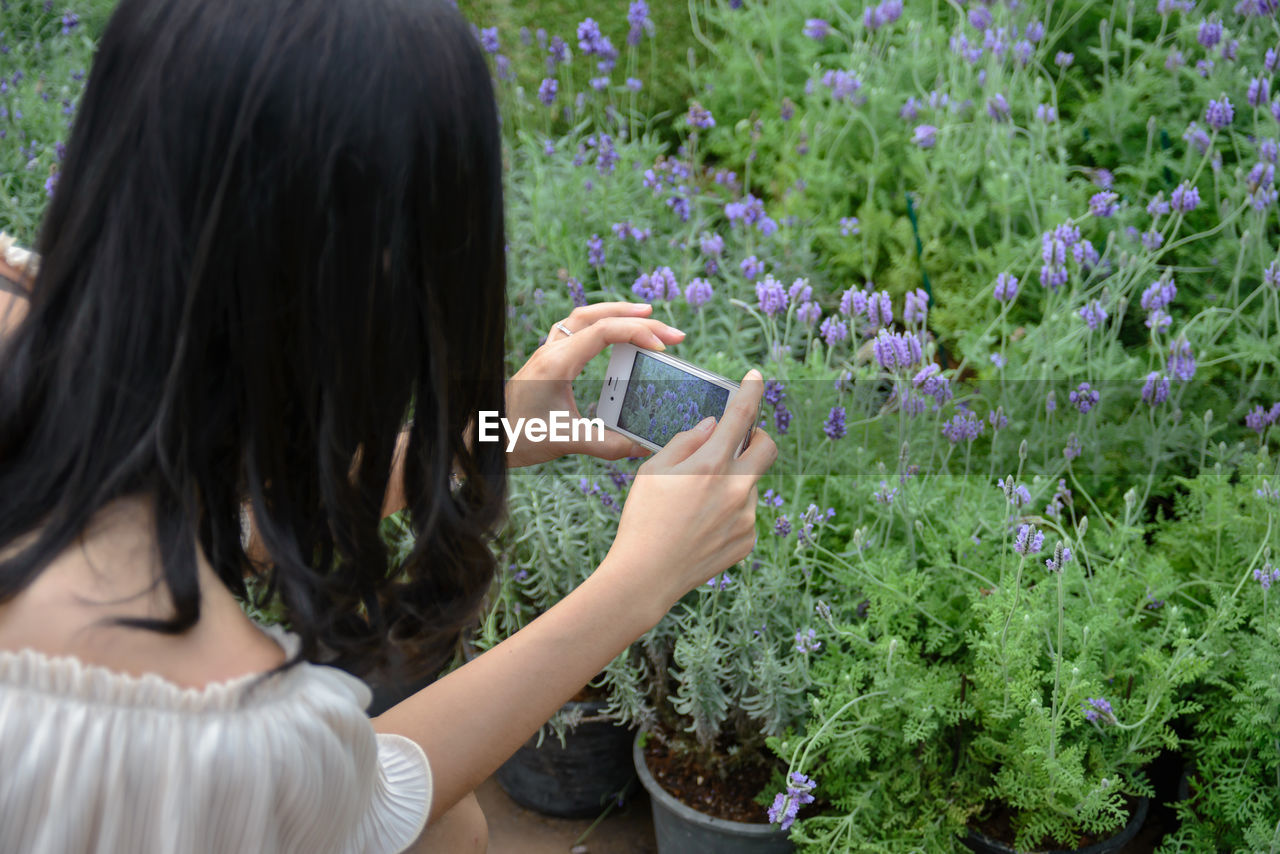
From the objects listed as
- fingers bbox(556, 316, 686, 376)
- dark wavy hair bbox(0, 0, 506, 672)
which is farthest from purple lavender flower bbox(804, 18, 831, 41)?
dark wavy hair bbox(0, 0, 506, 672)

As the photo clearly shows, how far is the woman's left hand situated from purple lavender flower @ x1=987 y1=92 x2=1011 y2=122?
1.43 m

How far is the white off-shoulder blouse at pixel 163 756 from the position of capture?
848mm

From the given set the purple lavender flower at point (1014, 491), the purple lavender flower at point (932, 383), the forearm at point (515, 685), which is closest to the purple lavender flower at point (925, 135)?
the purple lavender flower at point (932, 383)

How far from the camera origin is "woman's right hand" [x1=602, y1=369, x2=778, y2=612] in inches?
49.3

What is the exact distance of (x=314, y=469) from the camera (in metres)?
1.03

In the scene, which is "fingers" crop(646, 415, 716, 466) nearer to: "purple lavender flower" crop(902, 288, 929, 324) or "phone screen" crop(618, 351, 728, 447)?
"phone screen" crop(618, 351, 728, 447)

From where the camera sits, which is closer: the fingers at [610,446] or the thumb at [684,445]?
the thumb at [684,445]

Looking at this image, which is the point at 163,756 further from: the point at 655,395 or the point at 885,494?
the point at 885,494

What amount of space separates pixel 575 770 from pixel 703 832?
420 mm

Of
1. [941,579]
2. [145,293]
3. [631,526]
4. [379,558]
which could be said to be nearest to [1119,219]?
[941,579]

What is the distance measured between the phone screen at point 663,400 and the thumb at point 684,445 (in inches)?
4.7

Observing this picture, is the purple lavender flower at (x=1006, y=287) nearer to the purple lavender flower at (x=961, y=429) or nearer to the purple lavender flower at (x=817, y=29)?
the purple lavender flower at (x=961, y=429)

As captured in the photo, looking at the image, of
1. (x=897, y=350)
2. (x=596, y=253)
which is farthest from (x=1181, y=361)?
(x=596, y=253)

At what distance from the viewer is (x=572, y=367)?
158 cm
